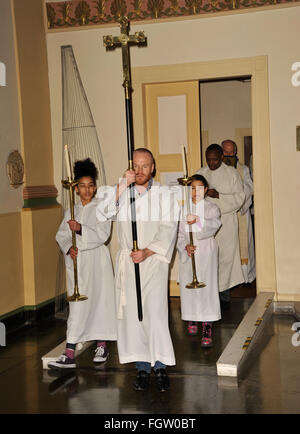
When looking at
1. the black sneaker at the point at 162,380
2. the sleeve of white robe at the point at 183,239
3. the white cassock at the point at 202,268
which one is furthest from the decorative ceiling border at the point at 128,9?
the black sneaker at the point at 162,380

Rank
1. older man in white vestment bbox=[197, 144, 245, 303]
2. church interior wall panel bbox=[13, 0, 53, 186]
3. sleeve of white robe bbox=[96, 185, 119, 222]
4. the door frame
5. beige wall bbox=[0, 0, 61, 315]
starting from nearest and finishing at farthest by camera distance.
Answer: sleeve of white robe bbox=[96, 185, 119, 222], beige wall bbox=[0, 0, 61, 315], church interior wall panel bbox=[13, 0, 53, 186], the door frame, older man in white vestment bbox=[197, 144, 245, 303]

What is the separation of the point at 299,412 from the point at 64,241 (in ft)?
8.52

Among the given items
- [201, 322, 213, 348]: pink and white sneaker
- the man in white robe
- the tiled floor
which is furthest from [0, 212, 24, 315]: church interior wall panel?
the man in white robe

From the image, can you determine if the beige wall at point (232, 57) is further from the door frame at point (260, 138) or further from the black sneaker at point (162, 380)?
the black sneaker at point (162, 380)

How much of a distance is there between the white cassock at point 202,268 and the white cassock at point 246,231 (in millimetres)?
2364

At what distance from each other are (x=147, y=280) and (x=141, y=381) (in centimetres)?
80

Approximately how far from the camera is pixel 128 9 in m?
7.95

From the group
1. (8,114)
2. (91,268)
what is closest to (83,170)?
(91,268)

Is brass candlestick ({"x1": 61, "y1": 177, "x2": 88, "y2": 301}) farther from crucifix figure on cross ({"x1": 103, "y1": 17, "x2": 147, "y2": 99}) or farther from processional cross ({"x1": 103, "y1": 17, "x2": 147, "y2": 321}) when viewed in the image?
crucifix figure on cross ({"x1": 103, "y1": 17, "x2": 147, "y2": 99})

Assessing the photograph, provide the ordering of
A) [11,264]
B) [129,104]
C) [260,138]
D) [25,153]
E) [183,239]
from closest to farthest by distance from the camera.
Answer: [129,104]
[183,239]
[11,264]
[25,153]
[260,138]

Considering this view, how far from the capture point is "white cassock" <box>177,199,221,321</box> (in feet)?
20.5

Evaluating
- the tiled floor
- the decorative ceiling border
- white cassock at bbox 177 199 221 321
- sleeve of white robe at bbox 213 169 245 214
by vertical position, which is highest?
the decorative ceiling border

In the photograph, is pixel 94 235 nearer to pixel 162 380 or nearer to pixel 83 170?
pixel 83 170

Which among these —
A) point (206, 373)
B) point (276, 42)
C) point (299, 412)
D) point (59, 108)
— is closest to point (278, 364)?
point (206, 373)
